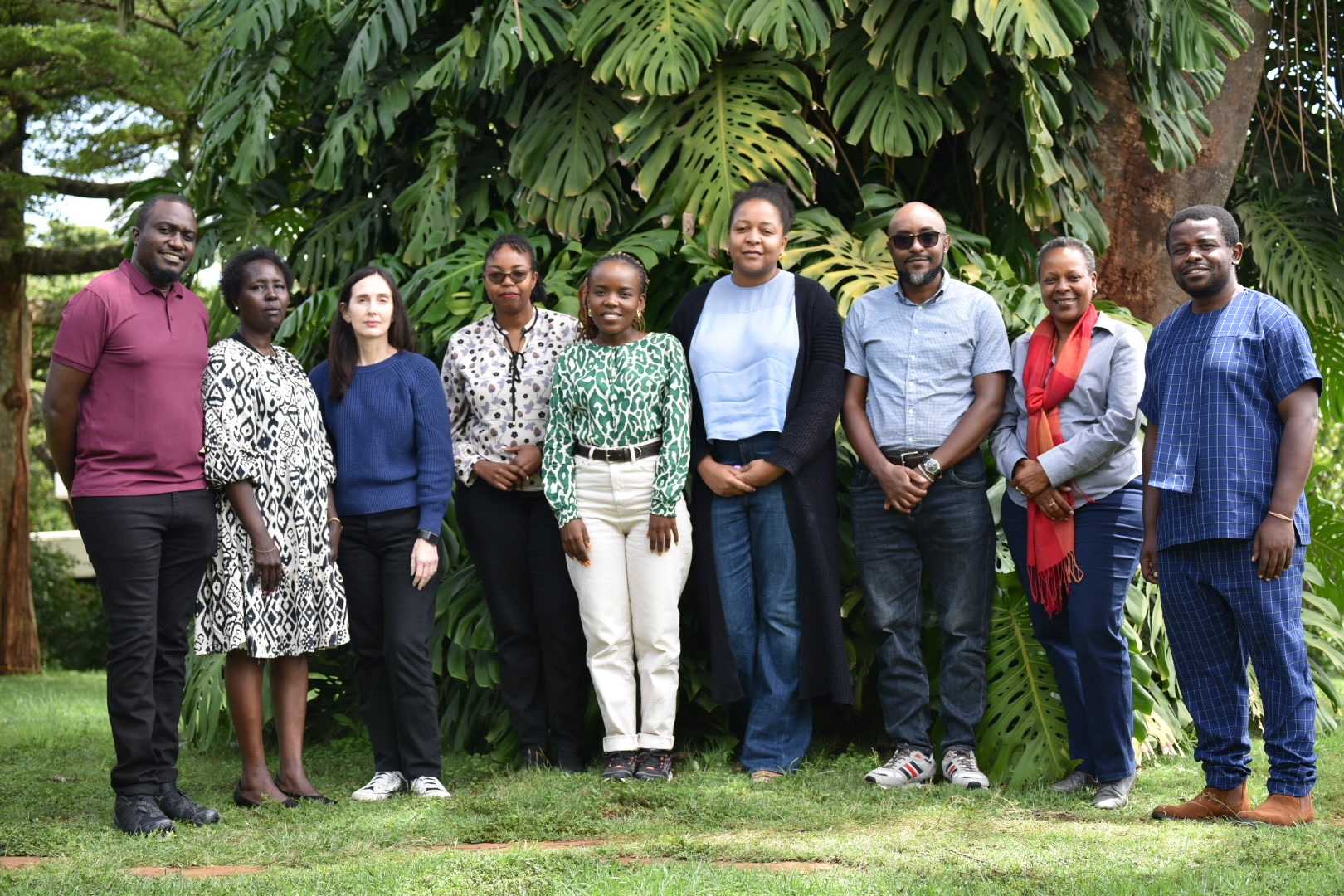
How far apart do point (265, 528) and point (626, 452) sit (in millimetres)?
1217

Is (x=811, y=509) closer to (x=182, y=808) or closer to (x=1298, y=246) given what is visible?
(x=182, y=808)

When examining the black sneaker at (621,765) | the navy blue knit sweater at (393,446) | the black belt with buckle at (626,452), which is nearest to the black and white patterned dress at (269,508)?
the navy blue knit sweater at (393,446)

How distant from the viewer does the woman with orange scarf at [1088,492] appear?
14.2 feet

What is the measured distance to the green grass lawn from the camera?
132 inches

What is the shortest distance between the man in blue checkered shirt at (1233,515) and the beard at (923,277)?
85 cm

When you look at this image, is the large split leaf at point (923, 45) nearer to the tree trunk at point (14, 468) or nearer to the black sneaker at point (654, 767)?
the black sneaker at point (654, 767)

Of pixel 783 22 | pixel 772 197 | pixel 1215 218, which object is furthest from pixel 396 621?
pixel 1215 218

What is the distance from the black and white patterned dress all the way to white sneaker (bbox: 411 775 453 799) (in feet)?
1.79

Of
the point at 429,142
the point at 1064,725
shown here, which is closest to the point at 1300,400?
the point at 1064,725

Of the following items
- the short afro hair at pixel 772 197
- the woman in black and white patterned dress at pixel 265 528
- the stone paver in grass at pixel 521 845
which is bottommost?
the stone paver in grass at pixel 521 845

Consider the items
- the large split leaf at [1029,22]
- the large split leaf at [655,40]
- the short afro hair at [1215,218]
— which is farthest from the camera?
the large split leaf at [655,40]

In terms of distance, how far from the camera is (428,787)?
4.63 metres

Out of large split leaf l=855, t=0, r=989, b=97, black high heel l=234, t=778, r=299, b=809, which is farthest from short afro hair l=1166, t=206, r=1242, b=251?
black high heel l=234, t=778, r=299, b=809

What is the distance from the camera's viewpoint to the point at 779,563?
4828mm
